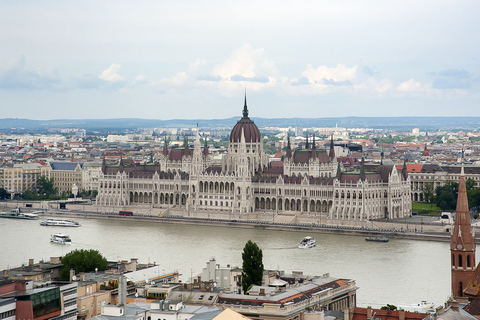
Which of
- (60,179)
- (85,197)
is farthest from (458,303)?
(60,179)

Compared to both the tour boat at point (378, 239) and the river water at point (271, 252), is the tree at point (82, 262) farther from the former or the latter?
the tour boat at point (378, 239)

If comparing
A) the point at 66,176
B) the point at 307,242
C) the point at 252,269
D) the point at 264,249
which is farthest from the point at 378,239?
the point at 66,176

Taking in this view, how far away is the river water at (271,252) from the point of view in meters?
43.5

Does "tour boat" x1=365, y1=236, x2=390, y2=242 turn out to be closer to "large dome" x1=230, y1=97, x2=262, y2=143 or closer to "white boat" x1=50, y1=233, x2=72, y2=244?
"white boat" x1=50, y1=233, x2=72, y2=244

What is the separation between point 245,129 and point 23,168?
25868mm

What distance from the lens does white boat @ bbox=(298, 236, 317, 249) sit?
56672mm

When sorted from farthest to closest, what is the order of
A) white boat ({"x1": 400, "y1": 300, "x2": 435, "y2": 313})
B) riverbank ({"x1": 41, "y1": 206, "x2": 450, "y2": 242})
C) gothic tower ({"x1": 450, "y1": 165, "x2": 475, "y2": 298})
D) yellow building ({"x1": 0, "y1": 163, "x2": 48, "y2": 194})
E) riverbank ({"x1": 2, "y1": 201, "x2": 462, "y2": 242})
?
1. yellow building ({"x1": 0, "y1": 163, "x2": 48, "y2": 194})
2. riverbank ({"x1": 2, "y1": 201, "x2": 462, "y2": 242})
3. riverbank ({"x1": 41, "y1": 206, "x2": 450, "y2": 242})
4. white boat ({"x1": 400, "y1": 300, "x2": 435, "y2": 313})
5. gothic tower ({"x1": 450, "y1": 165, "x2": 475, "y2": 298})

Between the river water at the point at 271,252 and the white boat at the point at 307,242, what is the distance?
42cm

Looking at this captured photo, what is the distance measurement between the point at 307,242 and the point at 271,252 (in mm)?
3570

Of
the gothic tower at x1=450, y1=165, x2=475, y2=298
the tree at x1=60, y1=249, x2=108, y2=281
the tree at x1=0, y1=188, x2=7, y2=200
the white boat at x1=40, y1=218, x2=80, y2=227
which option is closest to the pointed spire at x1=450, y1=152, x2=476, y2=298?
the gothic tower at x1=450, y1=165, x2=475, y2=298

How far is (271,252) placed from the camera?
5428cm

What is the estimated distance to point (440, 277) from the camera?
4528 centimetres

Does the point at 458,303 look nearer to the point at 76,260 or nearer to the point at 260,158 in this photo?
the point at 76,260

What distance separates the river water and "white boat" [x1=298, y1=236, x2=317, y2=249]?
1.38ft
